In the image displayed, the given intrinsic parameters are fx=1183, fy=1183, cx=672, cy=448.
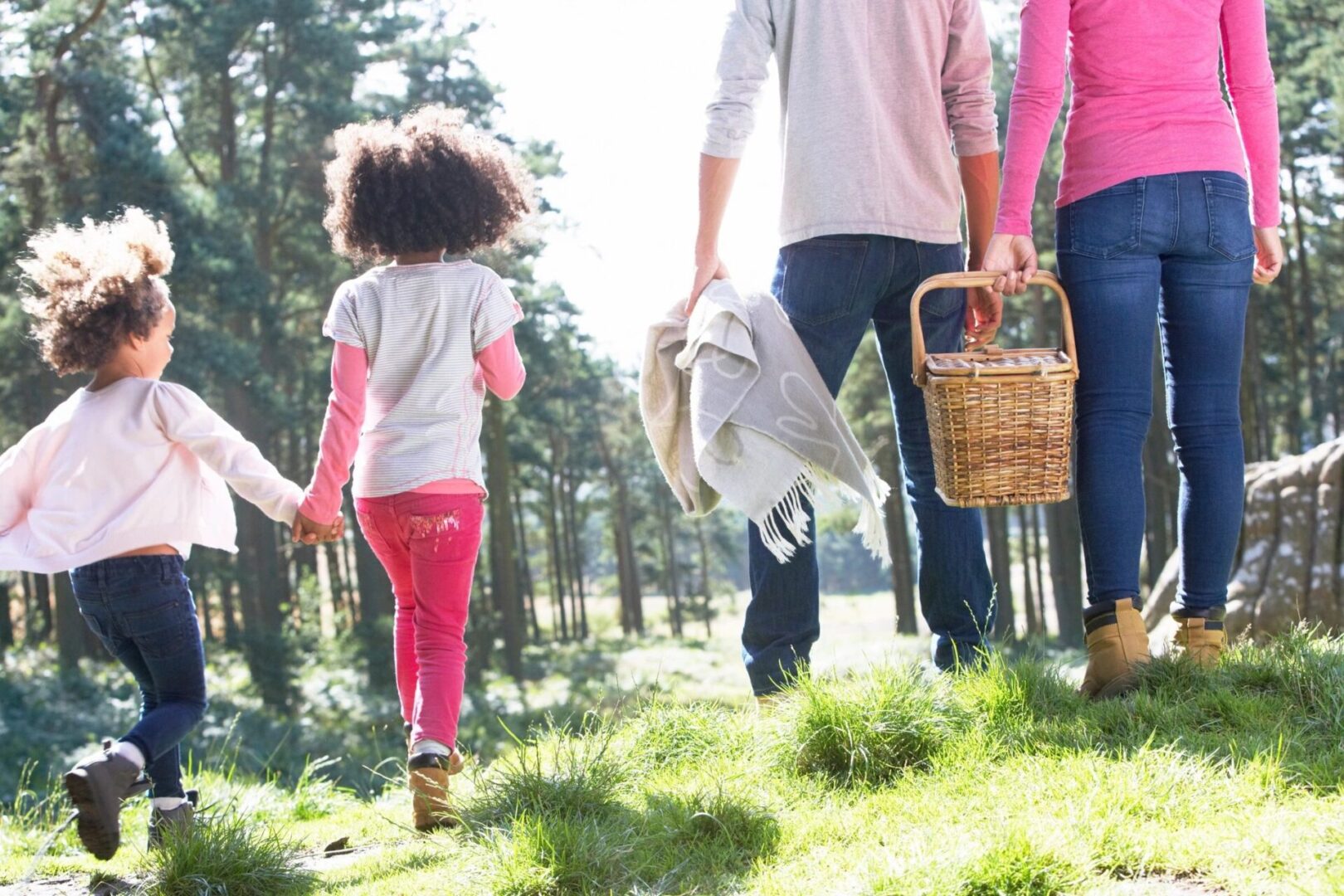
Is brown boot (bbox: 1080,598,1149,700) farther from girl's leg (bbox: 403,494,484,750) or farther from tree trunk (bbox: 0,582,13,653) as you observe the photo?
tree trunk (bbox: 0,582,13,653)

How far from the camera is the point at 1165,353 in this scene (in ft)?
11.5

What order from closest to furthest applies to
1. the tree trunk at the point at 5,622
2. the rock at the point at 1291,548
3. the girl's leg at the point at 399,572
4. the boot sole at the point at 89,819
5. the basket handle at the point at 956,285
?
the boot sole at the point at 89,819 → the basket handle at the point at 956,285 → the girl's leg at the point at 399,572 → the rock at the point at 1291,548 → the tree trunk at the point at 5,622

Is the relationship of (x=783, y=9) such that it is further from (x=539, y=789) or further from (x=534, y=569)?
(x=534, y=569)

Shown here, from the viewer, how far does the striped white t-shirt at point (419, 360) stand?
3.63 m

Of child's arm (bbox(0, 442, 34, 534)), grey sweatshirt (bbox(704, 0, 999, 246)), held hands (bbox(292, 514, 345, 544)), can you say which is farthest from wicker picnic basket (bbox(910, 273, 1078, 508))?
child's arm (bbox(0, 442, 34, 534))

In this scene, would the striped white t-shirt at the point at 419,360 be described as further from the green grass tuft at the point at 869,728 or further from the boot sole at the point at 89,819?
the green grass tuft at the point at 869,728

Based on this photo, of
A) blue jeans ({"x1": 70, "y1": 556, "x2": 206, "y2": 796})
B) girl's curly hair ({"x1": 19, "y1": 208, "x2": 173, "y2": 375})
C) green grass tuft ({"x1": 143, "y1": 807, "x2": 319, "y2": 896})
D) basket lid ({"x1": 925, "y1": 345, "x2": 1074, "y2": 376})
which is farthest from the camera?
girl's curly hair ({"x1": 19, "y1": 208, "x2": 173, "y2": 375})

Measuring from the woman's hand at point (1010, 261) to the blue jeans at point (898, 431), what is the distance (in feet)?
1.04

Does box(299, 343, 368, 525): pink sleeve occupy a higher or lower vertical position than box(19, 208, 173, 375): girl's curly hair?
lower

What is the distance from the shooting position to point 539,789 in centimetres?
300

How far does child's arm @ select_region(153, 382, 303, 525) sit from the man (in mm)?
1425

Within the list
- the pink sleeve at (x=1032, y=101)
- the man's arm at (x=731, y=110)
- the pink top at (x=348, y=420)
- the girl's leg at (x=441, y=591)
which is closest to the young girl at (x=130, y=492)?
the pink top at (x=348, y=420)

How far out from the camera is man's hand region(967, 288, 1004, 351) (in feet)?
12.1

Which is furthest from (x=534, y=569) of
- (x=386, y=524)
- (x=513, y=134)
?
(x=386, y=524)
